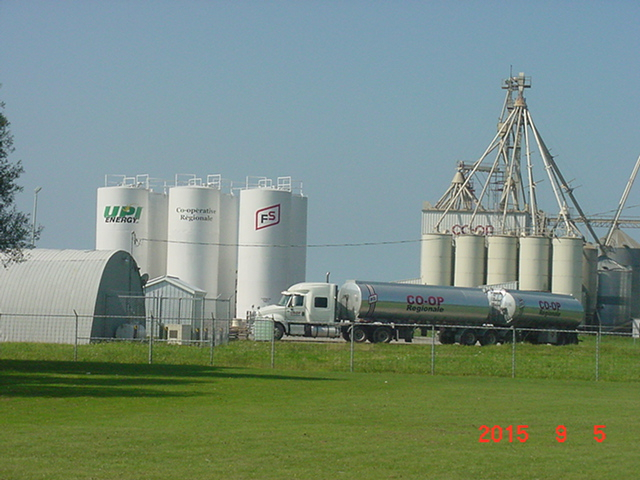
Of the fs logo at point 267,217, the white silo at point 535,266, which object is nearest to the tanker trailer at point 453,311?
the white silo at point 535,266

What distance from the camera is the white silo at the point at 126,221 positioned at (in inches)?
2581

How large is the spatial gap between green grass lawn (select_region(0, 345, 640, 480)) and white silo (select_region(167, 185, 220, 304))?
124ft

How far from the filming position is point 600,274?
7138 centimetres

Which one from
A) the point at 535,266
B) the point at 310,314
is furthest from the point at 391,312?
the point at 535,266

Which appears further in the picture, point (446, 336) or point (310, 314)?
point (446, 336)

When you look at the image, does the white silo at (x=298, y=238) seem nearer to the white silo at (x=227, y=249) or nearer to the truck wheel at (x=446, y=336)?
the white silo at (x=227, y=249)

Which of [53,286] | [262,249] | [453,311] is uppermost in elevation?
[262,249]

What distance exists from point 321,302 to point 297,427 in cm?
3536

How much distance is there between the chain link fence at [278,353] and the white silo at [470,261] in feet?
70.9

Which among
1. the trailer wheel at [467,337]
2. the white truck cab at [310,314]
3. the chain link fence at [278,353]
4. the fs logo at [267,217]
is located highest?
the fs logo at [267,217]

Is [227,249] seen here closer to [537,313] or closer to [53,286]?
[537,313]

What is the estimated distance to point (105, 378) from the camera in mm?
25172

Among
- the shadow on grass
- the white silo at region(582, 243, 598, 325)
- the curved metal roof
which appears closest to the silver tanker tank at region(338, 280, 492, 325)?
the curved metal roof

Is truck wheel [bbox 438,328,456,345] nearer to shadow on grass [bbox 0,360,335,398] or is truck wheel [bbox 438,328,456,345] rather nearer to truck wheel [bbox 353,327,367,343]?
truck wheel [bbox 353,327,367,343]
